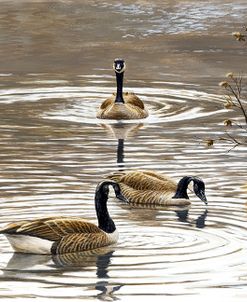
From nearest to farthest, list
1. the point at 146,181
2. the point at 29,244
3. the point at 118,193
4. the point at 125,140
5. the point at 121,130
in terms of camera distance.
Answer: the point at 29,244
the point at 118,193
the point at 146,181
the point at 125,140
the point at 121,130

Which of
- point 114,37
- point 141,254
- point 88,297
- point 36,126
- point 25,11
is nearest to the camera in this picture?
point 88,297

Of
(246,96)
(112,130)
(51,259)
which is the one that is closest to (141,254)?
(51,259)

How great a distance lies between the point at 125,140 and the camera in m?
27.2

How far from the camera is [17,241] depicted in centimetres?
1778

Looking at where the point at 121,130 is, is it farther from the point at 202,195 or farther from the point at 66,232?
the point at 66,232

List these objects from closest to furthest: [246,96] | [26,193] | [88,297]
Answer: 1. [88,297]
2. [26,193]
3. [246,96]

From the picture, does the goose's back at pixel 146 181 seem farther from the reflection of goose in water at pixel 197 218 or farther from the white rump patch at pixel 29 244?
the white rump patch at pixel 29 244

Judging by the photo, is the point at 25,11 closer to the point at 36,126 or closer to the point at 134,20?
the point at 134,20

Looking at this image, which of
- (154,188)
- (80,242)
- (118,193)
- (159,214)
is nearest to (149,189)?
(154,188)

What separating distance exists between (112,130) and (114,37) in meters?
16.0

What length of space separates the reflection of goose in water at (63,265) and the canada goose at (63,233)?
8cm

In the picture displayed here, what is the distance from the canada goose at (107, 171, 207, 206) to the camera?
21.2 m

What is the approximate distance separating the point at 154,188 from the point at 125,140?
579cm

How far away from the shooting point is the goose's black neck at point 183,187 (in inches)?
835
